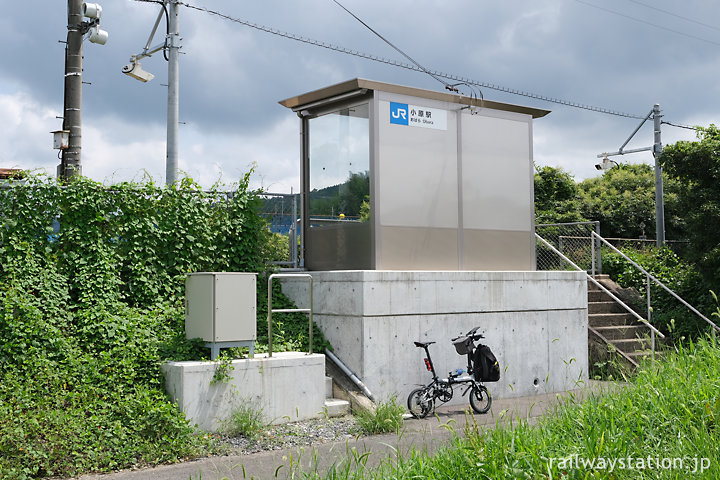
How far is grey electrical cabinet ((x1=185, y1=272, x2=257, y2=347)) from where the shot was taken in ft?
29.2

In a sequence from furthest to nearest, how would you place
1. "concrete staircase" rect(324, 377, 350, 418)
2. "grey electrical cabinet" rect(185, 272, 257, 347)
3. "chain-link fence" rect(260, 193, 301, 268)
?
"chain-link fence" rect(260, 193, 301, 268) → "concrete staircase" rect(324, 377, 350, 418) → "grey electrical cabinet" rect(185, 272, 257, 347)

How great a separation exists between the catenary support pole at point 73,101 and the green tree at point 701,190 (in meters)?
12.9

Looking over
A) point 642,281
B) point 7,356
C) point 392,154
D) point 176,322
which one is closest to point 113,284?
point 176,322

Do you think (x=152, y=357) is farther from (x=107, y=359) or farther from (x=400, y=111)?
(x=400, y=111)

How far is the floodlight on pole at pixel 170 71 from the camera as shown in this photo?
1278 centimetres

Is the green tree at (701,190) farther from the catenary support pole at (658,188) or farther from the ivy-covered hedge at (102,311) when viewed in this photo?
the ivy-covered hedge at (102,311)

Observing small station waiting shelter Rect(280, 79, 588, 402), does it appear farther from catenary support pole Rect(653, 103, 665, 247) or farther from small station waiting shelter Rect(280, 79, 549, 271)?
catenary support pole Rect(653, 103, 665, 247)

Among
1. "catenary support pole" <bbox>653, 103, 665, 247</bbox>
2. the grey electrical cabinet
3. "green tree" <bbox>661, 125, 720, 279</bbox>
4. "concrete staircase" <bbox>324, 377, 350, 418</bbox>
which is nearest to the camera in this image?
the grey electrical cabinet

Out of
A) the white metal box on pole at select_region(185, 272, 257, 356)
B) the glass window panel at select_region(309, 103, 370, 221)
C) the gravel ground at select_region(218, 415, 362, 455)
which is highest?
the glass window panel at select_region(309, 103, 370, 221)

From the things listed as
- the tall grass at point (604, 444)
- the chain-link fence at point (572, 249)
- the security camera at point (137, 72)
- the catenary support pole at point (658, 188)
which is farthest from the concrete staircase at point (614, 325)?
the security camera at point (137, 72)

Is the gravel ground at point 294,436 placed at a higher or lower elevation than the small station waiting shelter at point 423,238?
lower

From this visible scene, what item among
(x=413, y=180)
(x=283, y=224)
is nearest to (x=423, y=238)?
(x=413, y=180)

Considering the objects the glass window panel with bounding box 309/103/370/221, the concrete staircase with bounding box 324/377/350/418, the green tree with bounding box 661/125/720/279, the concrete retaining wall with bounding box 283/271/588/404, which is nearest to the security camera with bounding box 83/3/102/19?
the glass window panel with bounding box 309/103/370/221

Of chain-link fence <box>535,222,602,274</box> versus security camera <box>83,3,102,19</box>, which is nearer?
security camera <box>83,3,102,19</box>
